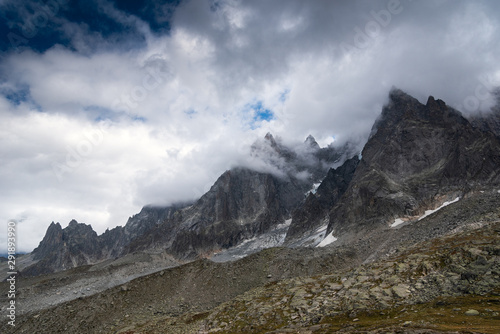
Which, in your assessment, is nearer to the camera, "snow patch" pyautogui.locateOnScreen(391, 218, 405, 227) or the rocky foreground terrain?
the rocky foreground terrain

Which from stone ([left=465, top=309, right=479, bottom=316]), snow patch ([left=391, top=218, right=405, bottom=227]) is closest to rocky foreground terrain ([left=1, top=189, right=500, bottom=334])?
stone ([left=465, top=309, right=479, bottom=316])

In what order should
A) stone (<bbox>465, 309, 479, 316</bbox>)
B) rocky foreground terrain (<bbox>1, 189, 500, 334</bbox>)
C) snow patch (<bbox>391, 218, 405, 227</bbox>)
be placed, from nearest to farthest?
stone (<bbox>465, 309, 479, 316</bbox>) < rocky foreground terrain (<bbox>1, 189, 500, 334</bbox>) < snow patch (<bbox>391, 218, 405, 227</bbox>)

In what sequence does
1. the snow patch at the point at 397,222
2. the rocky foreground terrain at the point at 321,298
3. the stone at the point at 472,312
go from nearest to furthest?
1. the stone at the point at 472,312
2. the rocky foreground terrain at the point at 321,298
3. the snow patch at the point at 397,222

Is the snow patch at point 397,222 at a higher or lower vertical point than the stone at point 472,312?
lower

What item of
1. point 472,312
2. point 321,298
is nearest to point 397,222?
point 321,298

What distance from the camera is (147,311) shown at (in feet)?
197

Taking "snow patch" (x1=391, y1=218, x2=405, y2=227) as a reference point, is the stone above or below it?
above

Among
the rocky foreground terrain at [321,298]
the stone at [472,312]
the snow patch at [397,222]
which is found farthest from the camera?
the snow patch at [397,222]

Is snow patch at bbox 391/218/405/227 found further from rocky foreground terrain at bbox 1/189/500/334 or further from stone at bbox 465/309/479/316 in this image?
stone at bbox 465/309/479/316

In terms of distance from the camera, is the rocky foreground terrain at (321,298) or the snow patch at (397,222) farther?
the snow patch at (397,222)

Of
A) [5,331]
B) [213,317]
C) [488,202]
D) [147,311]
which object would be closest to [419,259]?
[213,317]

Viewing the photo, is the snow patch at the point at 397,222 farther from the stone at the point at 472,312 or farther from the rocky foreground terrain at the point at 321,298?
A: the stone at the point at 472,312

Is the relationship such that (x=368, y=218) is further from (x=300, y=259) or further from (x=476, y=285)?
(x=476, y=285)

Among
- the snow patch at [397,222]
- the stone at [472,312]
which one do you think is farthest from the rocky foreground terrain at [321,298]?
the snow patch at [397,222]
